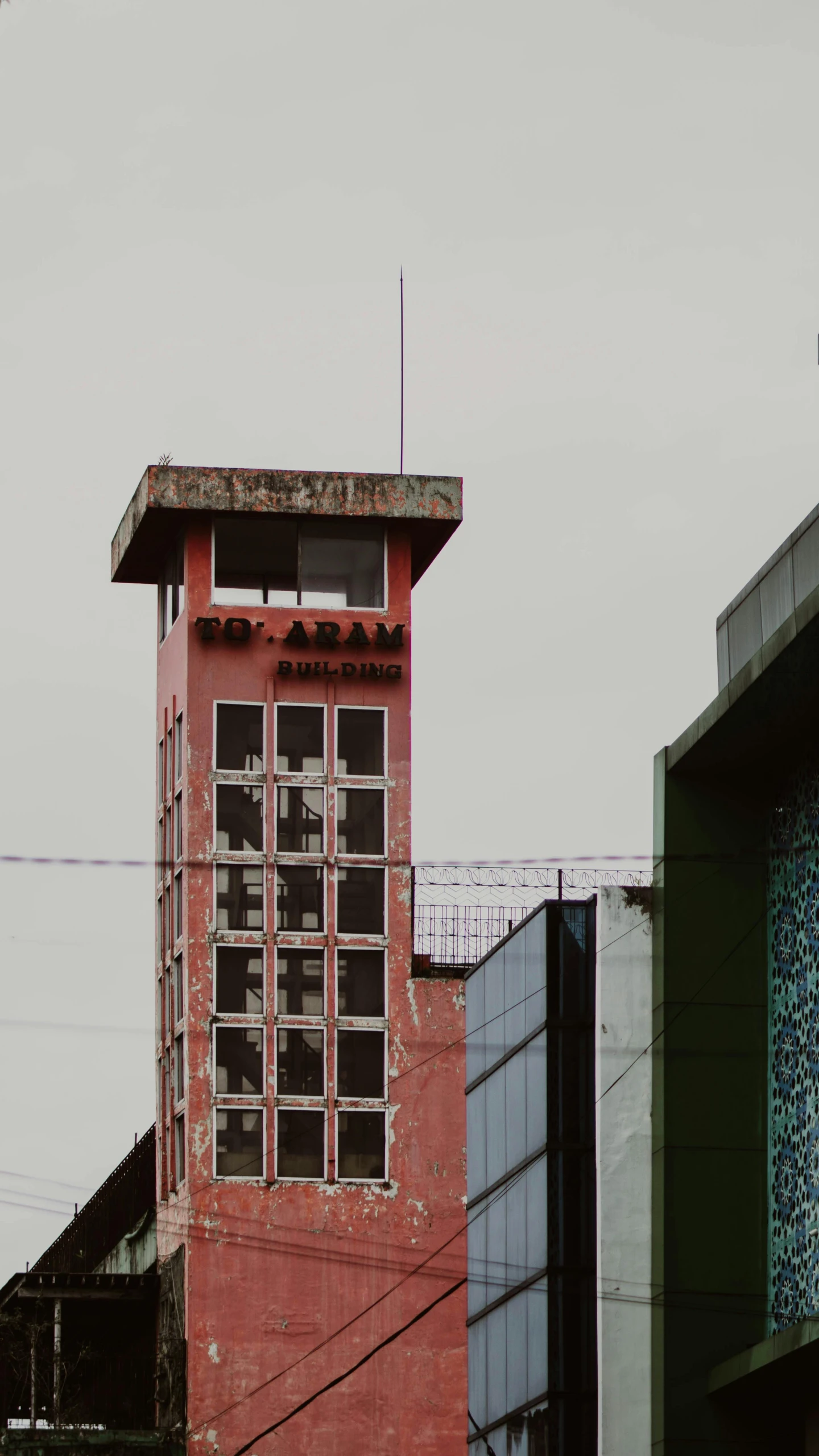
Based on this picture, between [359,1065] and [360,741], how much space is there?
6861mm

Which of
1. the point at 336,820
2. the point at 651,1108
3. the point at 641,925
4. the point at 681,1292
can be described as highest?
the point at 336,820

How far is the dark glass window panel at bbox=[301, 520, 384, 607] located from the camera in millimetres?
56188

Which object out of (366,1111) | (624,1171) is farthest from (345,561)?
(624,1171)

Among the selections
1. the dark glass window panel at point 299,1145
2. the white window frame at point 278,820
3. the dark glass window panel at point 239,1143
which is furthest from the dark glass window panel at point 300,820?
the dark glass window panel at point 239,1143

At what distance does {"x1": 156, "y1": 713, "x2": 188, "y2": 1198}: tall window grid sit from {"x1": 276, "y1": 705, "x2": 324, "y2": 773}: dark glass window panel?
2161 millimetres

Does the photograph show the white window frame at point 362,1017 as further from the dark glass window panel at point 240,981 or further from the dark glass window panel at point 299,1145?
the dark glass window panel at point 299,1145

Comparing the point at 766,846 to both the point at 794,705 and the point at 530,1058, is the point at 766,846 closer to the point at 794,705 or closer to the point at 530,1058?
the point at 794,705

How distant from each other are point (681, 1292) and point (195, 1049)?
24893mm

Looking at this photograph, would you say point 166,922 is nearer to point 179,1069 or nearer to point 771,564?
point 179,1069

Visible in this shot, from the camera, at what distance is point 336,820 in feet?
180

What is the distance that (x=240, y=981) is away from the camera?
5397cm

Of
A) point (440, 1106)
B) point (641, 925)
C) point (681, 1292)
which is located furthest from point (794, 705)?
point (440, 1106)

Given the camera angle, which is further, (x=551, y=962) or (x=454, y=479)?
(x=454, y=479)

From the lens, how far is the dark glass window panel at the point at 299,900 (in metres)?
54.3
